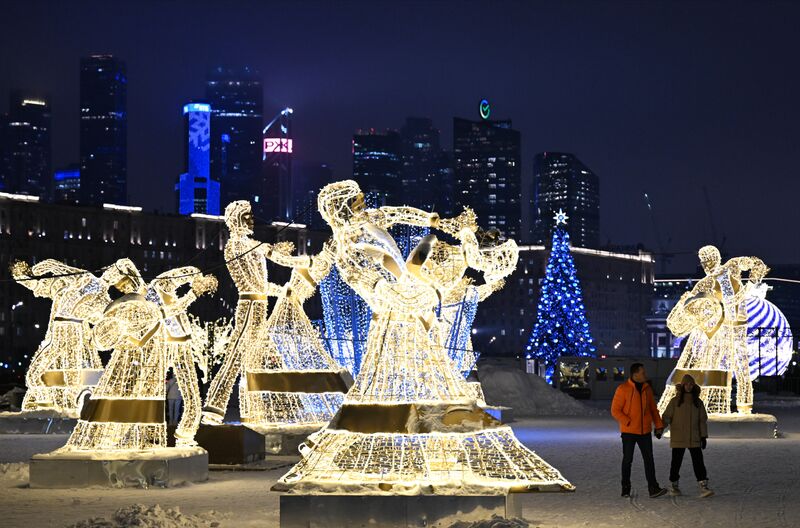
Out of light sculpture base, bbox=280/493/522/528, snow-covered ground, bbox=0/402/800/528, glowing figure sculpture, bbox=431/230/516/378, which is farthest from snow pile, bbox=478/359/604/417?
light sculpture base, bbox=280/493/522/528

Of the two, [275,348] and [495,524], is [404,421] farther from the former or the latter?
[275,348]

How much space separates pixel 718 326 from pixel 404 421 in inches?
519

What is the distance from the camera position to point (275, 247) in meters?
21.8

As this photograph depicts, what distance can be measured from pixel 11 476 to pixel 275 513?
18.0ft

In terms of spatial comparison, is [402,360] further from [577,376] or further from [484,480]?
[577,376]

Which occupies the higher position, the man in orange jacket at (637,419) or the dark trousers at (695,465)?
the man in orange jacket at (637,419)

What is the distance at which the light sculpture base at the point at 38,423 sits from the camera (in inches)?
1131

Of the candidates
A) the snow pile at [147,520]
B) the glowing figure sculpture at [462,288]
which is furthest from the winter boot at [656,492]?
the snow pile at [147,520]

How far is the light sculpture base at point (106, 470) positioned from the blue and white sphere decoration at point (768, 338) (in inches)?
1664

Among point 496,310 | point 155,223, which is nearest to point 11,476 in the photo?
point 155,223

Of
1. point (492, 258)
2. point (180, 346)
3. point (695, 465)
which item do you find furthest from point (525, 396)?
point (695, 465)

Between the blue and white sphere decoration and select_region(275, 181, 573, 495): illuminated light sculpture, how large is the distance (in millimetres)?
44021

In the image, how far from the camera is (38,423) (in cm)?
2878

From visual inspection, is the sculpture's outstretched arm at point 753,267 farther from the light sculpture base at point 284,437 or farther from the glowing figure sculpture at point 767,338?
the glowing figure sculpture at point 767,338
